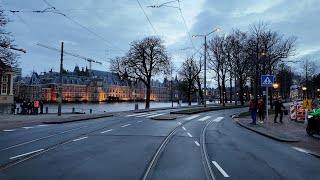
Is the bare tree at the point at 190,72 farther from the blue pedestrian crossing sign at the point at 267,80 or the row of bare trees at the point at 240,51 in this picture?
the blue pedestrian crossing sign at the point at 267,80

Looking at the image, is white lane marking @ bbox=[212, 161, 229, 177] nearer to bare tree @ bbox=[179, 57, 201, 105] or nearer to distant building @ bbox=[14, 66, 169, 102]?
bare tree @ bbox=[179, 57, 201, 105]

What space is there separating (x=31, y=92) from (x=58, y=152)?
138248mm

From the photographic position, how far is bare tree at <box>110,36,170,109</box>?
51.8 metres

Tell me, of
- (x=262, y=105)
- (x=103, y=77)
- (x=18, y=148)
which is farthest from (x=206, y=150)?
(x=103, y=77)

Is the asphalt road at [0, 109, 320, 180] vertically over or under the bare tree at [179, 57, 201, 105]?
under

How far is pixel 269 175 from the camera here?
25.0 feet

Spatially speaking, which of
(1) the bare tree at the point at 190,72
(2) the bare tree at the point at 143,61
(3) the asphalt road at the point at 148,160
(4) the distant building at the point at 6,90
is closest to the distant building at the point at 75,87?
(4) the distant building at the point at 6,90

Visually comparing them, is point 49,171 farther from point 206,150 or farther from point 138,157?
point 206,150

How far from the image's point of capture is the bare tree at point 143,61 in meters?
51.8

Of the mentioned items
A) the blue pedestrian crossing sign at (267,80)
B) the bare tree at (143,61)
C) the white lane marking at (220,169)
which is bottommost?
the white lane marking at (220,169)

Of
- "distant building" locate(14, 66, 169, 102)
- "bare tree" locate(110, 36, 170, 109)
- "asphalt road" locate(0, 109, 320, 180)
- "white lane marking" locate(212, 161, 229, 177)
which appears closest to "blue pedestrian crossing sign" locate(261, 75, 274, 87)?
"asphalt road" locate(0, 109, 320, 180)

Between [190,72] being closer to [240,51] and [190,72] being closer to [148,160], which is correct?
[240,51]

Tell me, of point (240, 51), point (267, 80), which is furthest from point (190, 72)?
point (267, 80)

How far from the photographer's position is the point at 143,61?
51.7 m
